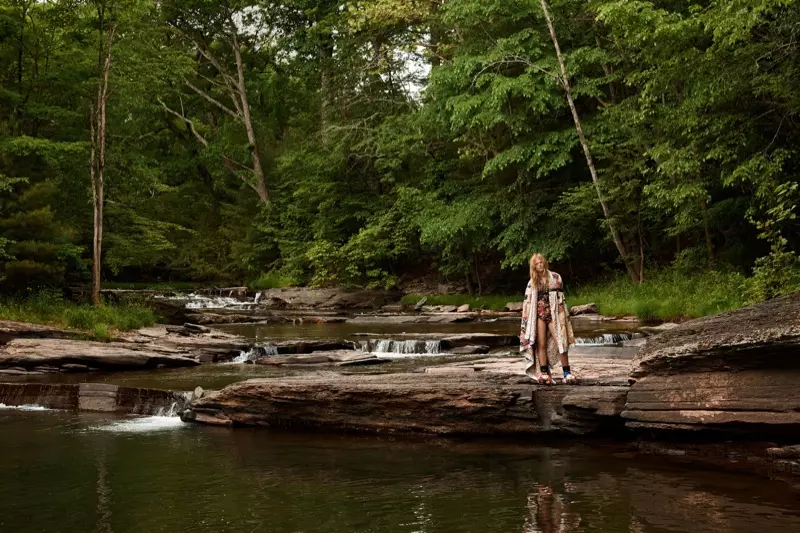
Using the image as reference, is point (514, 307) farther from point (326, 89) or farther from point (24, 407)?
point (24, 407)

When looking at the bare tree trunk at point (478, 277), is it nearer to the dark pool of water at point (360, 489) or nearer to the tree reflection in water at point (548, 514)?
the dark pool of water at point (360, 489)

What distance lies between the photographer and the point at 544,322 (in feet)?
30.3

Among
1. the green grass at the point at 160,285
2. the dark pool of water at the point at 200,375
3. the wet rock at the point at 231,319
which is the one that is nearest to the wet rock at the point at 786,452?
the dark pool of water at the point at 200,375

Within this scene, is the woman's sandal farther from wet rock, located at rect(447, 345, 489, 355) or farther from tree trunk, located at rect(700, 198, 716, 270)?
tree trunk, located at rect(700, 198, 716, 270)

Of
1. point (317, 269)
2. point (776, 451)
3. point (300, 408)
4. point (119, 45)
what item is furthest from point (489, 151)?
point (776, 451)

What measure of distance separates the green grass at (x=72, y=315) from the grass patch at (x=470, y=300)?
12.0 m

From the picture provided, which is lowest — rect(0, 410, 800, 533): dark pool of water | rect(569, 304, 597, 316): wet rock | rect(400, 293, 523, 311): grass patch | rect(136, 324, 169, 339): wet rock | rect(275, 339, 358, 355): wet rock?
rect(0, 410, 800, 533): dark pool of water

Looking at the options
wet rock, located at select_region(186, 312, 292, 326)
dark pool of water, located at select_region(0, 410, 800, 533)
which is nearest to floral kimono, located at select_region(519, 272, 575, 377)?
dark pool of water, located at select_region(0, 410, 800, 533)

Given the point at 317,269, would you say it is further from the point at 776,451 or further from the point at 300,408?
the point at 776,451

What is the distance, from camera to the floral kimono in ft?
29.9

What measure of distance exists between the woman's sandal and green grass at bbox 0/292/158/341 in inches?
444

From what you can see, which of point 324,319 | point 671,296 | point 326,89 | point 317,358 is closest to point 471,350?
point 317,358

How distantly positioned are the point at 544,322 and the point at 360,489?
135 inches

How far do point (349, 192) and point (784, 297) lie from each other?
94.8ft
